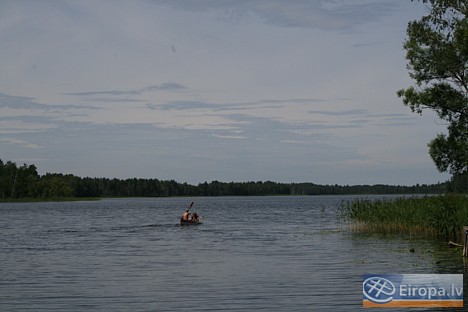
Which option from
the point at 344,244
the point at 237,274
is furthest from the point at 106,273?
the point at 344,244

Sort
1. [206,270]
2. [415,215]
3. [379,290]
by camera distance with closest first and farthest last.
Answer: [379,290], [206,270], [415,215]

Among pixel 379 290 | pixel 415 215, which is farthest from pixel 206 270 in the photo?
pixel 415 215

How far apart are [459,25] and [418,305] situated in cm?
2060

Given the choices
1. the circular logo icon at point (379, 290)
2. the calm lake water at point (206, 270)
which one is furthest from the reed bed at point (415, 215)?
the circular logo icon at point (379, 290)

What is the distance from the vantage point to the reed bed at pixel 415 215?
126ft

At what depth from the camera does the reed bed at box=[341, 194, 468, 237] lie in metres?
38.5

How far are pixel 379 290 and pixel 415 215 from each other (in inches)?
953

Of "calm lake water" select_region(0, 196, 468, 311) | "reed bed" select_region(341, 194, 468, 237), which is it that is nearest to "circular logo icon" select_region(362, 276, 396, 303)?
"calm lake water" select_region(0, 196, 468, 311)

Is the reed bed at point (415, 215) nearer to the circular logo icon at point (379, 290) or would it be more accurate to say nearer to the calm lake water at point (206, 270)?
the calm lake water at point (206, 270)

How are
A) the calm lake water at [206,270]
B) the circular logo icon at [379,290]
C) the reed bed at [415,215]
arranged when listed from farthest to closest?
1. the reed bed at [415,215]
2. the calm lake water at [206,270]
3. the circular logo icon at [379,290]

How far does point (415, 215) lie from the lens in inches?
1703

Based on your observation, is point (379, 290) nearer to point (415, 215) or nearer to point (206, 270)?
point (206, 270)

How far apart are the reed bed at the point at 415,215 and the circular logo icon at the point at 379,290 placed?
16.1 metres

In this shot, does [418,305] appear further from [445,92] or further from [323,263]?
[445,92]
